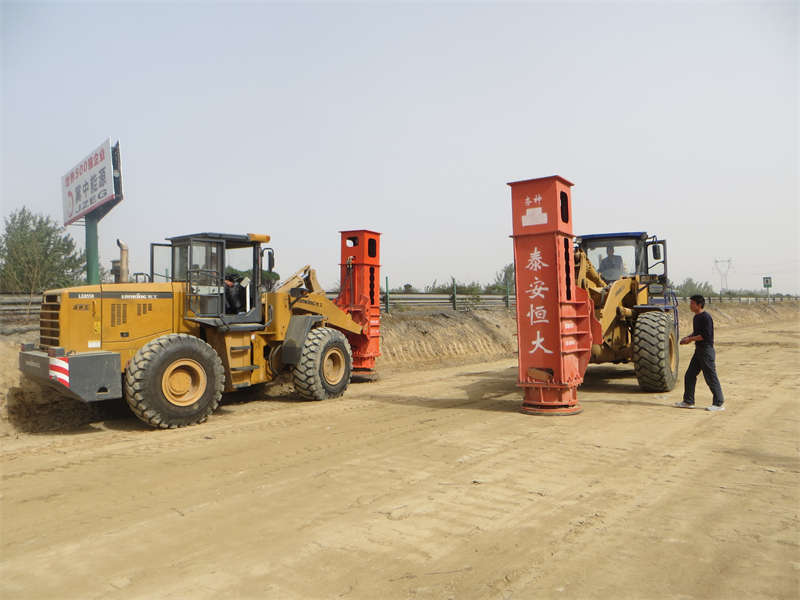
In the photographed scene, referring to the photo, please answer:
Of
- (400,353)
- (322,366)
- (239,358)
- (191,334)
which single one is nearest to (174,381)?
(191,334)

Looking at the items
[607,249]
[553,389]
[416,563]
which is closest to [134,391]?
[416,563]

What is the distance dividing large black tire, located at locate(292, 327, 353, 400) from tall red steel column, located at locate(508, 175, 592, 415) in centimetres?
345

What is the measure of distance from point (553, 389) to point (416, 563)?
16.6 ft

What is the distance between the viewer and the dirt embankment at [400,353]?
829 cm

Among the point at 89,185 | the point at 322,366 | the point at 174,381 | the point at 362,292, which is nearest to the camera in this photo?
the point at 174,381

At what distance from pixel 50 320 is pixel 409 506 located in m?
5.78

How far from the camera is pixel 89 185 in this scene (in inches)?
769

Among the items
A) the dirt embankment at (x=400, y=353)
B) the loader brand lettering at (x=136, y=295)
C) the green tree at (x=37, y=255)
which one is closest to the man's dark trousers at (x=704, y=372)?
the loader brand lettering at (x=136, y=295)

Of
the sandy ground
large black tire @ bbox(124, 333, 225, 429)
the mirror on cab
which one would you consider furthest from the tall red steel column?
large black tire @ bbox(124, 333, 225, 429)

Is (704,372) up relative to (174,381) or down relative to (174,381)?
down

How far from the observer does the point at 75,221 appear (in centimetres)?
2055

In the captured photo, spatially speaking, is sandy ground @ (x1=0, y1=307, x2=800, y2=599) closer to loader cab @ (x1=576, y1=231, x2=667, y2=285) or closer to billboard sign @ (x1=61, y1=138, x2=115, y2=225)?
loader cab @ (x1=576, y1=231, x2=667, y2=285)

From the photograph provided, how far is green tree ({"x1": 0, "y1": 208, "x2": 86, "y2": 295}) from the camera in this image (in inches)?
700

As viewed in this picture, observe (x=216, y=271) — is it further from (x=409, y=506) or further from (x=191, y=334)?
(x=409, y=506)
